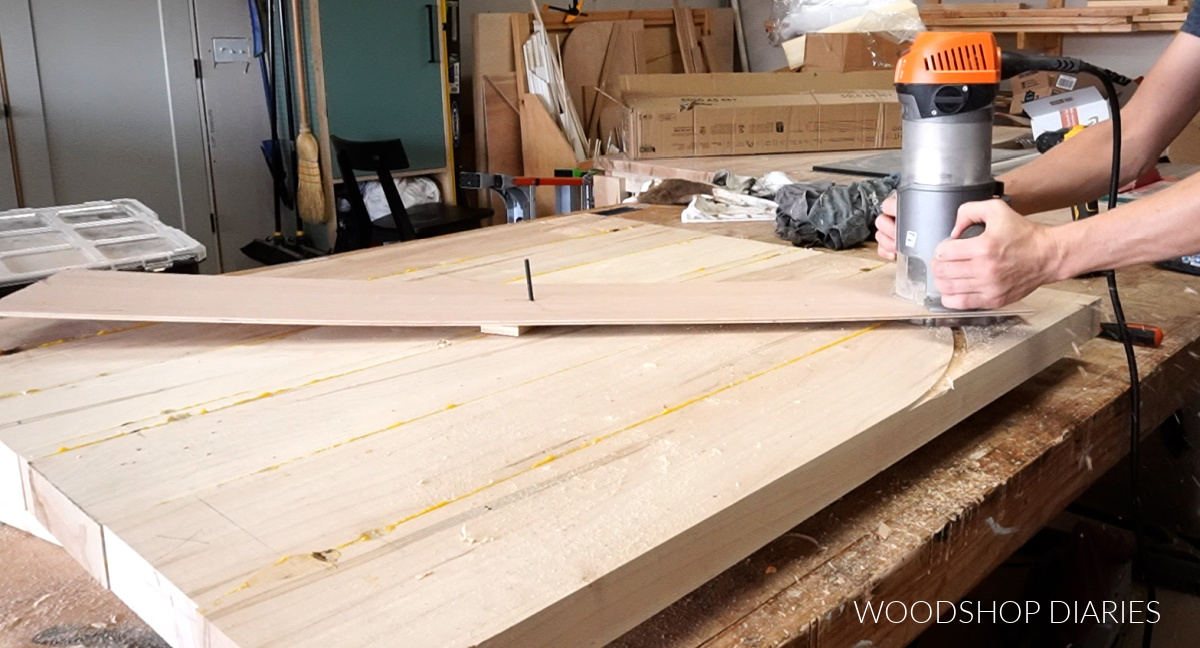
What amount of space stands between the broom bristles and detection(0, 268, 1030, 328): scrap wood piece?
317cm

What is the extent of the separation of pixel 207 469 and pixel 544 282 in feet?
2.32

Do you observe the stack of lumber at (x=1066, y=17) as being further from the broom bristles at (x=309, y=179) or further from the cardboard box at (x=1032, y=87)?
the broom bristles at (x=309, y=179)

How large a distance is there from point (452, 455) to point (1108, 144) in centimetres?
115

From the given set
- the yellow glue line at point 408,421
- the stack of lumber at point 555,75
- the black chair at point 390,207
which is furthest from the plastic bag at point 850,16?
the yellow glue line at point 408,421

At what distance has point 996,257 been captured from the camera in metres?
1.12

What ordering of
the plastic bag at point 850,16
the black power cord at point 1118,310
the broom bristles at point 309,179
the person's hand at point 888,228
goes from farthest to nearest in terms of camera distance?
the broom bristles at point 309,179 → the plastic bag at point 850,16 → the person's hand at point 888,228 → the black power cord at point 1118,310

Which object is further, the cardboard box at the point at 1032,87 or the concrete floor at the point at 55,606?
the cardboard box at the point at 1032,87

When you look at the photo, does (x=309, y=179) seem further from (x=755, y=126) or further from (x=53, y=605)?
(x=53, y=605)

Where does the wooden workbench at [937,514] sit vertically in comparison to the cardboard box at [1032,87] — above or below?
below

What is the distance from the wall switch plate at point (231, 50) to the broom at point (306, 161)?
0.34m

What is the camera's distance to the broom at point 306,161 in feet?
14.2

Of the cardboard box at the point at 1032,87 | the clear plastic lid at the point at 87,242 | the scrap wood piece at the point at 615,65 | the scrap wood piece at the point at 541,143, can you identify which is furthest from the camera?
the scrap wood piece at the point at 615,65

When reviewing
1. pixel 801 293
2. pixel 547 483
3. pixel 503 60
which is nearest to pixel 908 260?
pixel 801 293

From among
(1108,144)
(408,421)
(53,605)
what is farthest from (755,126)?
(53,605)
